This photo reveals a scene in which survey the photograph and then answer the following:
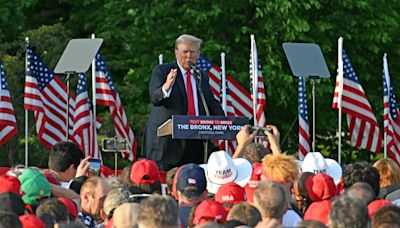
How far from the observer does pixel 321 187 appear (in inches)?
407

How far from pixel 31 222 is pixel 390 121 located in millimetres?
12298

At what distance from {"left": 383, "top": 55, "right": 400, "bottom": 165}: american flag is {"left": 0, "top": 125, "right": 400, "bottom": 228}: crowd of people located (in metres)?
7.75

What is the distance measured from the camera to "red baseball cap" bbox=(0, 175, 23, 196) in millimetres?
9680

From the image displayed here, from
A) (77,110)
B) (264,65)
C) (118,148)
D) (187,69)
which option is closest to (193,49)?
(187,69)

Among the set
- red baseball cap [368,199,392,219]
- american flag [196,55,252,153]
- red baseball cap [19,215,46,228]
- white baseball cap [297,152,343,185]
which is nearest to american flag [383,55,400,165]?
american flag [196,55,252,153]

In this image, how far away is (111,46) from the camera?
26062mm

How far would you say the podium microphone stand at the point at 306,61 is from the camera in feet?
56.1

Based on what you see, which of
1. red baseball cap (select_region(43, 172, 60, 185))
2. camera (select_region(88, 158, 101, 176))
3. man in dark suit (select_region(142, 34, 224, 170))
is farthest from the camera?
man in dark suit (select_region(142, 34, 224, 170))

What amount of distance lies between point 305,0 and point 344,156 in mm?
3170

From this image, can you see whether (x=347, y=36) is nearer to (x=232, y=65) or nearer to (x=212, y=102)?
(x=232, y=65)

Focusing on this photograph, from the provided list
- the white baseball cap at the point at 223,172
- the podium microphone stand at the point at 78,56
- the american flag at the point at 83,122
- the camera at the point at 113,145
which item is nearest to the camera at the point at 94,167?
the white baseball cap at the point at 223,172

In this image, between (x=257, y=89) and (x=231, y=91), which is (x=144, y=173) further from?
(x=231, y=91)

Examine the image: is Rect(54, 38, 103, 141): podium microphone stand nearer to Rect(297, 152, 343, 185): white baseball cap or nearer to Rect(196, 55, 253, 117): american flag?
Rect(196, 55, 253, 117): american flag

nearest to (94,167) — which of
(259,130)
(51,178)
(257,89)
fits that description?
(51,178)
